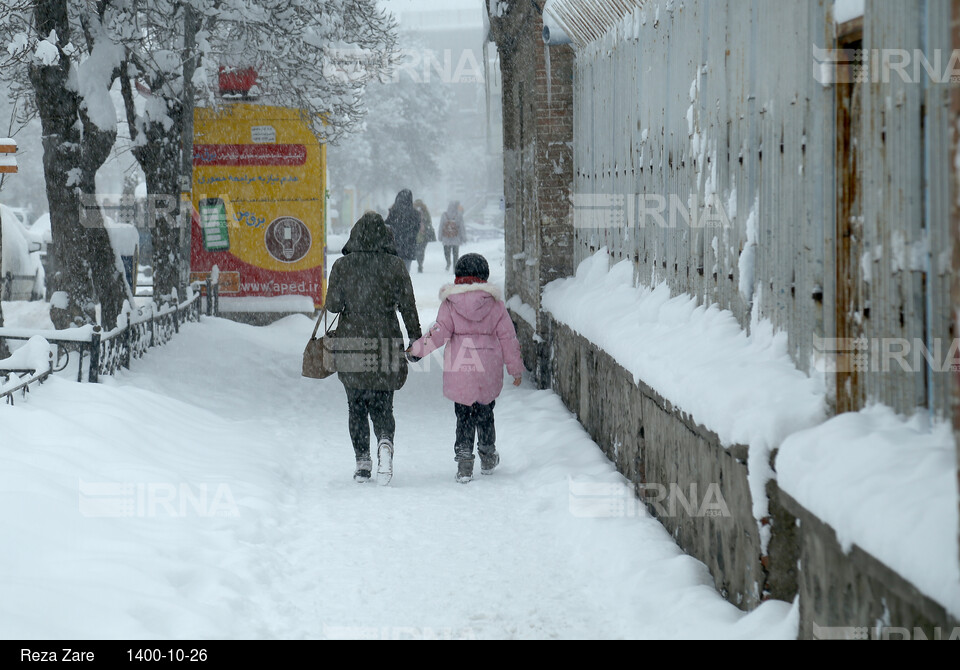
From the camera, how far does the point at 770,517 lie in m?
4.01

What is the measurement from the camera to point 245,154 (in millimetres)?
17109

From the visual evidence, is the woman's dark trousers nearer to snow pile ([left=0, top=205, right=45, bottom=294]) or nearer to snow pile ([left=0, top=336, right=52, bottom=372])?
snow pile ([left=0, top=336, right=52, bottom=372])

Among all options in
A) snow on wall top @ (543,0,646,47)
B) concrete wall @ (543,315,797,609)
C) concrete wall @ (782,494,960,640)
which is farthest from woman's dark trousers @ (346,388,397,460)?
concrete wall @ (782,494,960,640)

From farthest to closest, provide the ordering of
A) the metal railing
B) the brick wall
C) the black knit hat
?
the brick wall
the metal railing
the black knit hat

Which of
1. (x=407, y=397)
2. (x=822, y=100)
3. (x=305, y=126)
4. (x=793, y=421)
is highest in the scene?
(x=305, y=126)

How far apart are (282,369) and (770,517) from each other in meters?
→ 9.09

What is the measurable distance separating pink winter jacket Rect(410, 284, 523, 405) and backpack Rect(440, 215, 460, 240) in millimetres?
21866

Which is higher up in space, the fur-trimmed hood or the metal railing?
the fur-trimmed hood

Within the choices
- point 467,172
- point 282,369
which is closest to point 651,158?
point 282,369

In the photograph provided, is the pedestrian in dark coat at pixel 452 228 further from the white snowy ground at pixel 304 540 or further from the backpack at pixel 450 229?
the white snowy ground at pixel 304 540

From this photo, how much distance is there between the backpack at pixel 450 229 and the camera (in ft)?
96.0

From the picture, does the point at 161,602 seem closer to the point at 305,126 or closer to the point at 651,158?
the point at 651,158

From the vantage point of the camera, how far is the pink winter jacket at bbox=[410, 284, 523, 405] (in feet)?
24.3
